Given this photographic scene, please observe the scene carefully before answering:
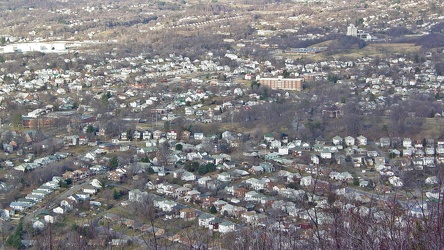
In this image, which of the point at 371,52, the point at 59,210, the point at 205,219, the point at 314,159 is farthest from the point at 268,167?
the point at 371,52

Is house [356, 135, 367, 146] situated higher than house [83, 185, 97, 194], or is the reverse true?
house [83, 185, 97, 194]

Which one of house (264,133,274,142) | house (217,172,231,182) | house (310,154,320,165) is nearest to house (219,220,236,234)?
house (217,172,231,182)

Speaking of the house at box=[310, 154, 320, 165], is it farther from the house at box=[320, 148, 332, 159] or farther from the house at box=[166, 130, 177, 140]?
the house at box=[166, 130, 177, 140]

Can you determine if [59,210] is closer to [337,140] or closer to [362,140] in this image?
[337,140]

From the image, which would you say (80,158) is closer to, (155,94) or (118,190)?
(118,190)

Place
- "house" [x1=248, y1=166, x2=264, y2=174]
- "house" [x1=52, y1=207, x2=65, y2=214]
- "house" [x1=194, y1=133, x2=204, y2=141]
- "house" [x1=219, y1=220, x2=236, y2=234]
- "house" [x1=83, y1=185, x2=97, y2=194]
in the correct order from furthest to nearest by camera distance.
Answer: "house" [x1=194, y1=133, x2=204, y2=141] → "house" [x1=248, y1=166, x2=264, y2=174] → "house" [x1=83, y1=185, x2=97, y2=194] → "house" [x1=52, y1=207, x2=65, y2=214] → "house" [x1=219, y1=220, x2=236, y2=234]

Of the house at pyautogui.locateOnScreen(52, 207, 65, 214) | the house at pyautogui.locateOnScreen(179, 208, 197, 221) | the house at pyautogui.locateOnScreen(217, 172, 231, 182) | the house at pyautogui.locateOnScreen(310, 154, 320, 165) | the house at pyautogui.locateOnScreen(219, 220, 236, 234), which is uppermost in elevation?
the house at pyautogui.locateOnScreen(219, 220, 236, 234)
